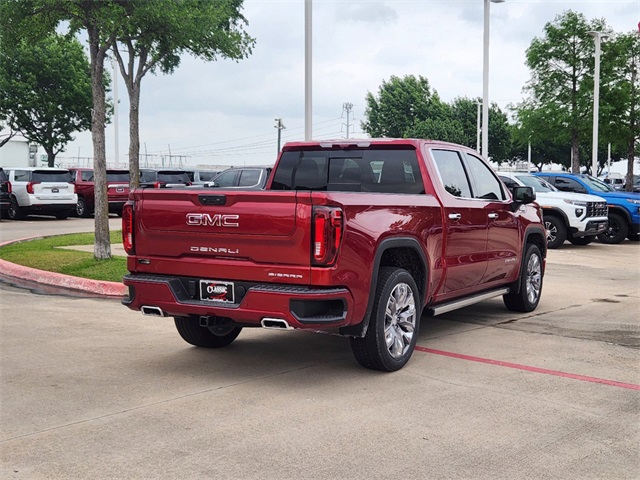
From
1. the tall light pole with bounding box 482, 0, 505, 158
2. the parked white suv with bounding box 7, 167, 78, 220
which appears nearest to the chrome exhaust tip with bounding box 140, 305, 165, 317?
the tall light pole with bounding box 482, 0, 505, 158

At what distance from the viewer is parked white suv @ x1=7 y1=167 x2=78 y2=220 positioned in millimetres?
25484

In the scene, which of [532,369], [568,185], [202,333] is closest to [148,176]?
[568,185]

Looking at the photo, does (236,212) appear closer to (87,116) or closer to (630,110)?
(630,110)

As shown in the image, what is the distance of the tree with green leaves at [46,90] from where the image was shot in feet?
143

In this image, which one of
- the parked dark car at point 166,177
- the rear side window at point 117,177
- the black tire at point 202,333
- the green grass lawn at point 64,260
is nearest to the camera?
the black tire at point 202,333

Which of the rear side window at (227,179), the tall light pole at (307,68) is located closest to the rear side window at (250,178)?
the rear side window at (227,179)

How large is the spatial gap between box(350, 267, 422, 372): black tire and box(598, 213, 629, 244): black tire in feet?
50.4

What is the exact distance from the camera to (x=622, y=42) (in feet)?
118

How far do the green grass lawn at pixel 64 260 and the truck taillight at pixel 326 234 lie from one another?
611 cm

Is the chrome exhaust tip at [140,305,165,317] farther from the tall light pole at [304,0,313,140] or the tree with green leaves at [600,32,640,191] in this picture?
the tree with green leaves at [600,32,640,191]

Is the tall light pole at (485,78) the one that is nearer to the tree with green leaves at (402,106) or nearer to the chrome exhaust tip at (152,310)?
the chrome exhaust tip at (152,310)

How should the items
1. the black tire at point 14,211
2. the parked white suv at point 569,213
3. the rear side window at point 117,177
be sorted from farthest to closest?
1. the rear side window at point 117,177
2. the black tire at point 14,211
3. the parked white suv at point 569,213

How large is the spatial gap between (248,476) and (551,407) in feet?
7.81

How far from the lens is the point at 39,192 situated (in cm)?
2556
